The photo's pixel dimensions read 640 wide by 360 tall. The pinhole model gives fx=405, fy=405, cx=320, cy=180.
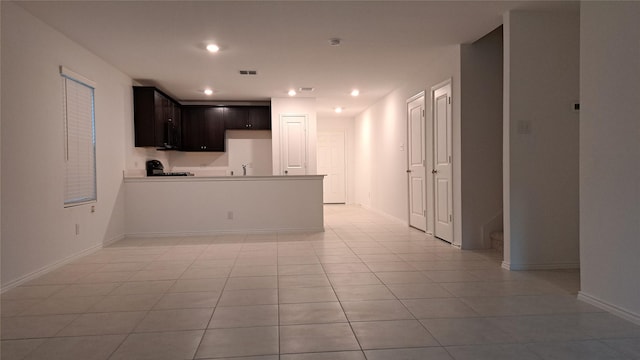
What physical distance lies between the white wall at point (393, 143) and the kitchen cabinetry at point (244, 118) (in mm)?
2512

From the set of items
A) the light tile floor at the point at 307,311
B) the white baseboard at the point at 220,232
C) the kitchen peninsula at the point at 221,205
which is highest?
the kitchen peninsula at the point at 221,205

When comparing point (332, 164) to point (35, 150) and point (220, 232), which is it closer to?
point (220, 232)

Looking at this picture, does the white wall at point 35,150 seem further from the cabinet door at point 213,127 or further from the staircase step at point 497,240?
the staircase step at point 497,240

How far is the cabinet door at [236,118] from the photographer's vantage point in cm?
849

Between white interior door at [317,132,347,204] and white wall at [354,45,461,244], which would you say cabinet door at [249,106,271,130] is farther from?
white interior door at [317,132,347,204]

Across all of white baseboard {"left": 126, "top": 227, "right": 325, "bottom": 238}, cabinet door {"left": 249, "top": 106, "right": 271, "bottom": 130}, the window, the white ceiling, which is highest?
the white ceiling

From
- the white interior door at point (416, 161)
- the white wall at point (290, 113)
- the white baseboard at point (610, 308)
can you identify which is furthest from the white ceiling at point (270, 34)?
the white baseboard at point (610, 308)

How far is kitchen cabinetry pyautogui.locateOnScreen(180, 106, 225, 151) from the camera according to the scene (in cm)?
843

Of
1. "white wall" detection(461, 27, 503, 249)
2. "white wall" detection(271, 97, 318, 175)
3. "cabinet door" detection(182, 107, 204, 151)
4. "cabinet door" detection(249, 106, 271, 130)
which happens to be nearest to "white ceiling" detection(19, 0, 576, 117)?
"white wall" detection(461, 27, 503, 249)

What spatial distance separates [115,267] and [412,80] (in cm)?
487

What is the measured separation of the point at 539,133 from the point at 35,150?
469cm

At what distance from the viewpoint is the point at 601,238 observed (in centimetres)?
275

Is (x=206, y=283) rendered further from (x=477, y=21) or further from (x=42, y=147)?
(x=477, y=21)

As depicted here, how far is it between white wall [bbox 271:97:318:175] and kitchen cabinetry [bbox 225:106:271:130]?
0.56m
